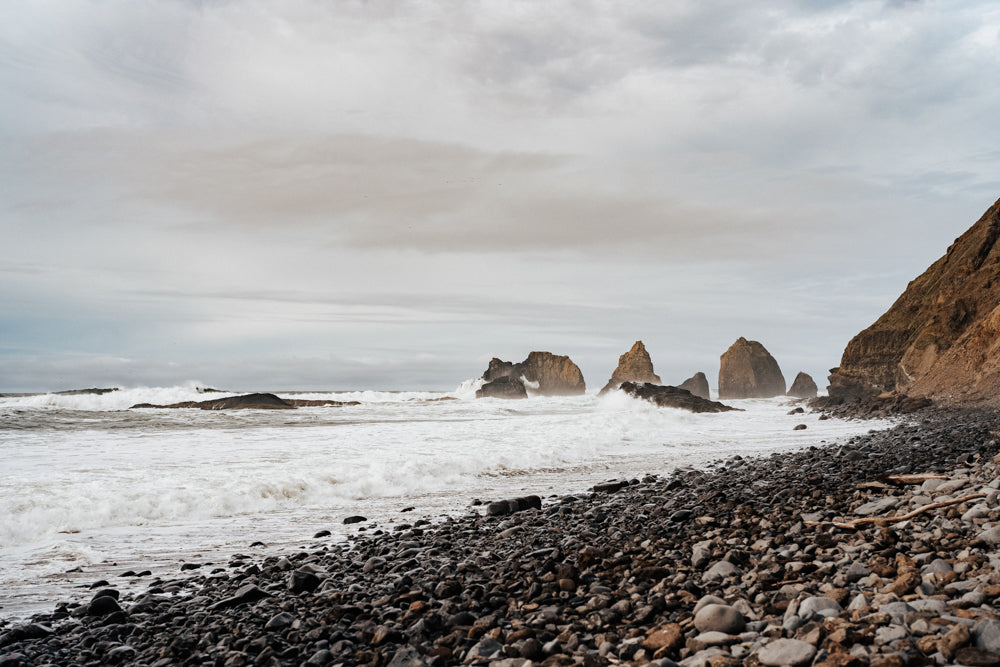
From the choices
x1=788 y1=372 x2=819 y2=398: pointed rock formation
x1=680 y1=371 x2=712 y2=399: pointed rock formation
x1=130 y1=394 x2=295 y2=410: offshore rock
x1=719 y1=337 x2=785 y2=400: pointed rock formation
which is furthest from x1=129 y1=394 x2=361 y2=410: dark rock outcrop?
x1=788 y1=372 x2=819 y2=398: pointed rock formation

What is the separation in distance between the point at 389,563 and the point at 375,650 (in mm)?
2312

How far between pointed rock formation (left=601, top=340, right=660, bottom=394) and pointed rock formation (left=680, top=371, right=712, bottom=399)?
6.52 meters

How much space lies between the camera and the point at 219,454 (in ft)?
53.4

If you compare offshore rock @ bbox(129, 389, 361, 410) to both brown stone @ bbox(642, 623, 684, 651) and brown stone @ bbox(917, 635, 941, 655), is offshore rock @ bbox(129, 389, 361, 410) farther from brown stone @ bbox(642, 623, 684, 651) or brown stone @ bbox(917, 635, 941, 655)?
brown stone @ bbox(917, 635, 941, 655)

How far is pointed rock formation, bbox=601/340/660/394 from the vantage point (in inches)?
3428

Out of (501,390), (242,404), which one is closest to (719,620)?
(242,404)

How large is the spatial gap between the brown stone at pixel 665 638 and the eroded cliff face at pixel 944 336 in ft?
92.1

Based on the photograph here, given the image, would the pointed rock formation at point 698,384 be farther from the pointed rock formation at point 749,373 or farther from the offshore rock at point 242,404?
the offshore rock at point 242,404

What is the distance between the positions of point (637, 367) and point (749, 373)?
20170 mm

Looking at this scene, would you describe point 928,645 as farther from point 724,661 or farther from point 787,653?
point 724,661

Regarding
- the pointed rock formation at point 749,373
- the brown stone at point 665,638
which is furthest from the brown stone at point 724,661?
the pointed rock formation at point 749,373

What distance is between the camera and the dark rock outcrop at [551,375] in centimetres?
9331

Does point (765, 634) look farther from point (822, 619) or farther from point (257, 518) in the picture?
point (257, 518)

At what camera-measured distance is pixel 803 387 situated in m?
91.9
